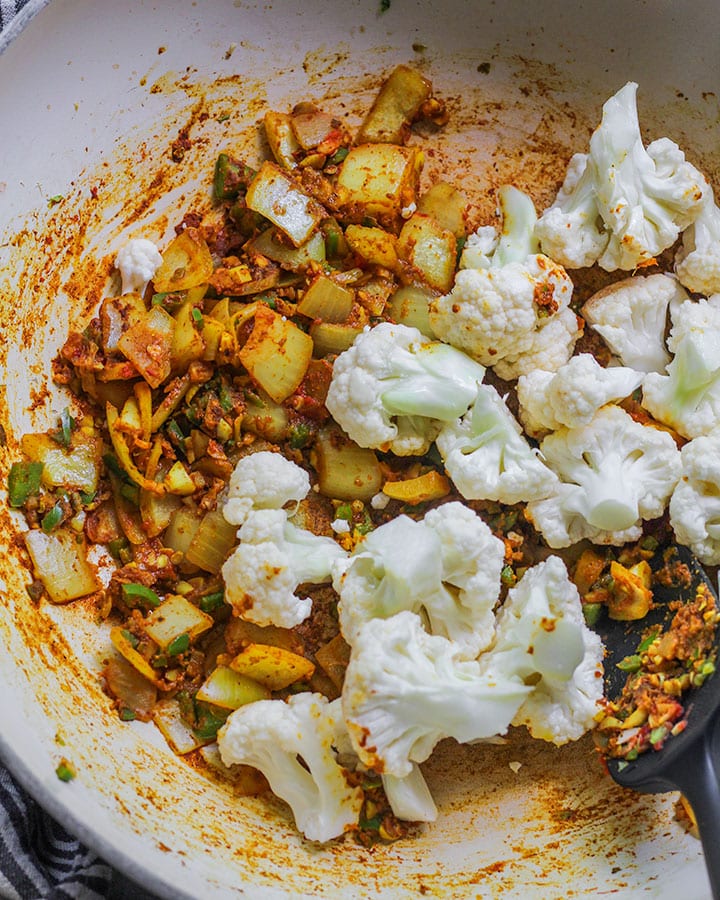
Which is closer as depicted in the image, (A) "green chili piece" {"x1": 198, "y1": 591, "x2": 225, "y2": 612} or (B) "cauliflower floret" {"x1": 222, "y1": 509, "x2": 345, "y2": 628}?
(B) "cauliflower floret" {"x1": 222, "y1": 509, "x2": 345, "y2": 628}

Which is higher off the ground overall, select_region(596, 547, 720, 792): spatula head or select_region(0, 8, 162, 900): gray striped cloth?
select_region(0, 8, 162, 900): gray striped cloth

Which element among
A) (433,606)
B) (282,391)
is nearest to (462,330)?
(282,391)

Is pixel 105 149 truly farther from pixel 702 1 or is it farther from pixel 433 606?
pixel 702 1

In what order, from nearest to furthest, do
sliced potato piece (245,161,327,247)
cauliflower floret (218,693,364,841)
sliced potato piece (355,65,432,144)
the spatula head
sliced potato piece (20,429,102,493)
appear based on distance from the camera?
the spatula head → cauliflower floret (218,693,364,841) → sliced potato piece (20,429,102,493) → sliced potato piece (245,161,327,247) → sliced potato piece (355,65,432,144)

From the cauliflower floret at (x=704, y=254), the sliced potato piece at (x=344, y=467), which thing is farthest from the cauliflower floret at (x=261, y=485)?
the cauliflower floret at (x=704, y=254)

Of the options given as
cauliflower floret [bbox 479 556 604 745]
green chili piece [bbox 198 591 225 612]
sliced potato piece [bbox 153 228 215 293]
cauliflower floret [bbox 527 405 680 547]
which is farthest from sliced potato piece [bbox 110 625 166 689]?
cauliflower floret [bbox 527 405 680 547]

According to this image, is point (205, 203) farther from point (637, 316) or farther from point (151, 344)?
point (637, 316)

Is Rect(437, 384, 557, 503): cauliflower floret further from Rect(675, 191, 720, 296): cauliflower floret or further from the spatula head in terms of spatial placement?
Rect(675, 191, 720, 296): cauliflower floret

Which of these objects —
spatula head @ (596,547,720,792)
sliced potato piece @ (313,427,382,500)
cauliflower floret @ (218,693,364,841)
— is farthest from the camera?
sliced potato piece @ (313,427,382,500)
